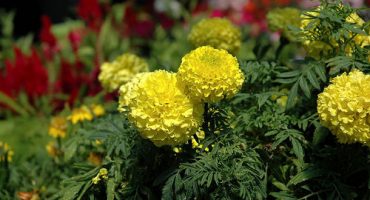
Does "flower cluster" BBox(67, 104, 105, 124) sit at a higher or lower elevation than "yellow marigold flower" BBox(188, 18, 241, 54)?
lower

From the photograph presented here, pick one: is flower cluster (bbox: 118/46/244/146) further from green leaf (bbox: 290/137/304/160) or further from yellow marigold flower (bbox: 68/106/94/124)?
yellow marigold flower (bbox: 68/106/94/124)

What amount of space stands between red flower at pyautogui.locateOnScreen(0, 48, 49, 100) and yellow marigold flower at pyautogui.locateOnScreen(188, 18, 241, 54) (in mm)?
1506

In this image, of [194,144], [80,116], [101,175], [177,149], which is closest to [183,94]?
[194,144]

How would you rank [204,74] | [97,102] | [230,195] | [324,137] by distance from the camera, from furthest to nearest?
[97,102], [324,137], [230,195], [204,74]

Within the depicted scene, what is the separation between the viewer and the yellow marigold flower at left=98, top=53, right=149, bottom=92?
2.91 m

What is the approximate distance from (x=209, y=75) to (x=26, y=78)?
249 centimetres

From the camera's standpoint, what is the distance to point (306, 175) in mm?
2096

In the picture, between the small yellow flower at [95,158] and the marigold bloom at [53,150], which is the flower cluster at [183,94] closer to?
the small yellow flower at [95,158]

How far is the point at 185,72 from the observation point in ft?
6.11

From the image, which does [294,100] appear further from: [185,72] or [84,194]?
[84,194]

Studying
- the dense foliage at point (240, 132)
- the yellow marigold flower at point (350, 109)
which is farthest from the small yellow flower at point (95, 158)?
the yellow marigold flower at point (350, 109)

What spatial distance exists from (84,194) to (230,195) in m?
0.63

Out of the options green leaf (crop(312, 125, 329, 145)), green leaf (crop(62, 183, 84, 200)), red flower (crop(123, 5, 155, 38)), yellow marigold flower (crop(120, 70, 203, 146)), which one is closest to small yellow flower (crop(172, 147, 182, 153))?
yellow marigold flower (crop(120, 70, 203, 146))

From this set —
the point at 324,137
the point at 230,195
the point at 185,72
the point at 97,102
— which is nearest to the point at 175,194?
the point at 230,195
